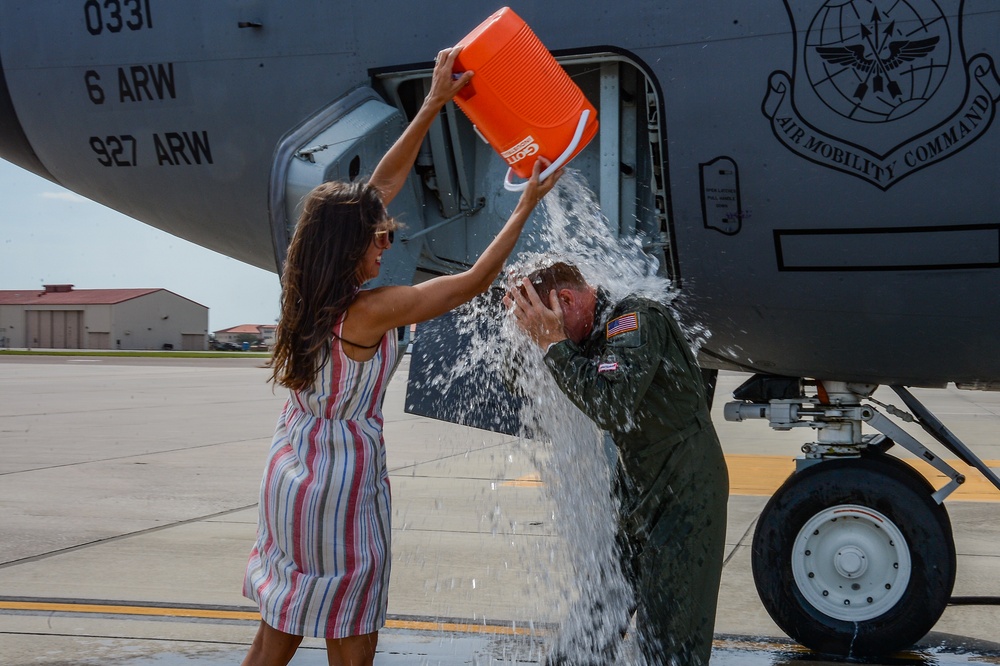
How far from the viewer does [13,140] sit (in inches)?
184

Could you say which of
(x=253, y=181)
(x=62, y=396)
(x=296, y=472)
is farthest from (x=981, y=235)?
(x=62, y=396)

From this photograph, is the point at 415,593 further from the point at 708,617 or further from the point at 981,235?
the point at 981,235

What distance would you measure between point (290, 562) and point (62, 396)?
671 inches

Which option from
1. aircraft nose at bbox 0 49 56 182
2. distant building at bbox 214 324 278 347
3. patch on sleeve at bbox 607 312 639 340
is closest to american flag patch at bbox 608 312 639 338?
patch on sleeve at bbox 607 312 639 340

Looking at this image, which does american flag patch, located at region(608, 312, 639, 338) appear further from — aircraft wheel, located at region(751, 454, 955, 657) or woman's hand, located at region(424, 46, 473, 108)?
aircraft wheel, located at region(751, 454, 955, 657)

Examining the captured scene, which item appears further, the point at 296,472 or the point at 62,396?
the point at 62,396

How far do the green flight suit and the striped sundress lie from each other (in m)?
0.56

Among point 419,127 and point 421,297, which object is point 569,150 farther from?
point 421,297

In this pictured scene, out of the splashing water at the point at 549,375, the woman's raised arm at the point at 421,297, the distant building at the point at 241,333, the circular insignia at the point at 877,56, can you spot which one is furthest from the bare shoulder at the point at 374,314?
the distant building at the point at 241,333

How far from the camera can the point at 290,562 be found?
245 cm

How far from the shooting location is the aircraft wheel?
3.77 metres

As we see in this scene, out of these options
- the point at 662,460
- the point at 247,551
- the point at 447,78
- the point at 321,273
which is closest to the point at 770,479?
Result: the point at 247,551

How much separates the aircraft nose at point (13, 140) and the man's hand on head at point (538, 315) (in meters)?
3.00

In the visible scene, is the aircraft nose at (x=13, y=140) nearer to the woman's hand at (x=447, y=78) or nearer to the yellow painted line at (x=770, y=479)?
the woman's hand at (x=447, y=78)
